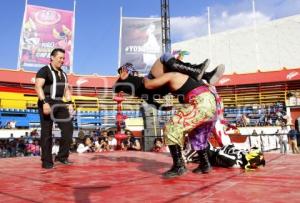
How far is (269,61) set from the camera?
35125mm

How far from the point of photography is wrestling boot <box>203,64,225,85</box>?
331 cm

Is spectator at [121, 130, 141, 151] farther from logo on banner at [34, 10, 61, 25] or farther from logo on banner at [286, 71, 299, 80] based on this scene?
logo on banner at [286, 71, 299, 80]

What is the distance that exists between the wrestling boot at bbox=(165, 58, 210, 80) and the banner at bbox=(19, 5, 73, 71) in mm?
19580

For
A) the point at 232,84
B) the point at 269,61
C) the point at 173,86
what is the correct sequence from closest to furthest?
the point at 173,86 < the point at 232,84 < the point at 269,61

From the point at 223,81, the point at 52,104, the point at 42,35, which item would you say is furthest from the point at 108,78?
the point at 52,104

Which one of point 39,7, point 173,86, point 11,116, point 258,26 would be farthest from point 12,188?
point 258,26

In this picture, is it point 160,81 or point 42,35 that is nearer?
point 160,81

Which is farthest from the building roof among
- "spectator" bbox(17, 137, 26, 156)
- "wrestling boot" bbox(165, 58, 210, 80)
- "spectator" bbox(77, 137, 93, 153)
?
"wrestling boot" bbox(165, 58, 210, 80)

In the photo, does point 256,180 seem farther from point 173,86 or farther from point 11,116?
point 11,116

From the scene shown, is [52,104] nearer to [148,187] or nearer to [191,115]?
[191,115]

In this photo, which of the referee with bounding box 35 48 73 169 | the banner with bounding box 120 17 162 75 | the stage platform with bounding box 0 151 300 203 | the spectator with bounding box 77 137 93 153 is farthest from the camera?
the banner with bounding box 120 17 162 75

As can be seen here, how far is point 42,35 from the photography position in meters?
21.7

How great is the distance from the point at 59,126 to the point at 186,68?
202 cm

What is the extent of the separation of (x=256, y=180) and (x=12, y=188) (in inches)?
76.7
